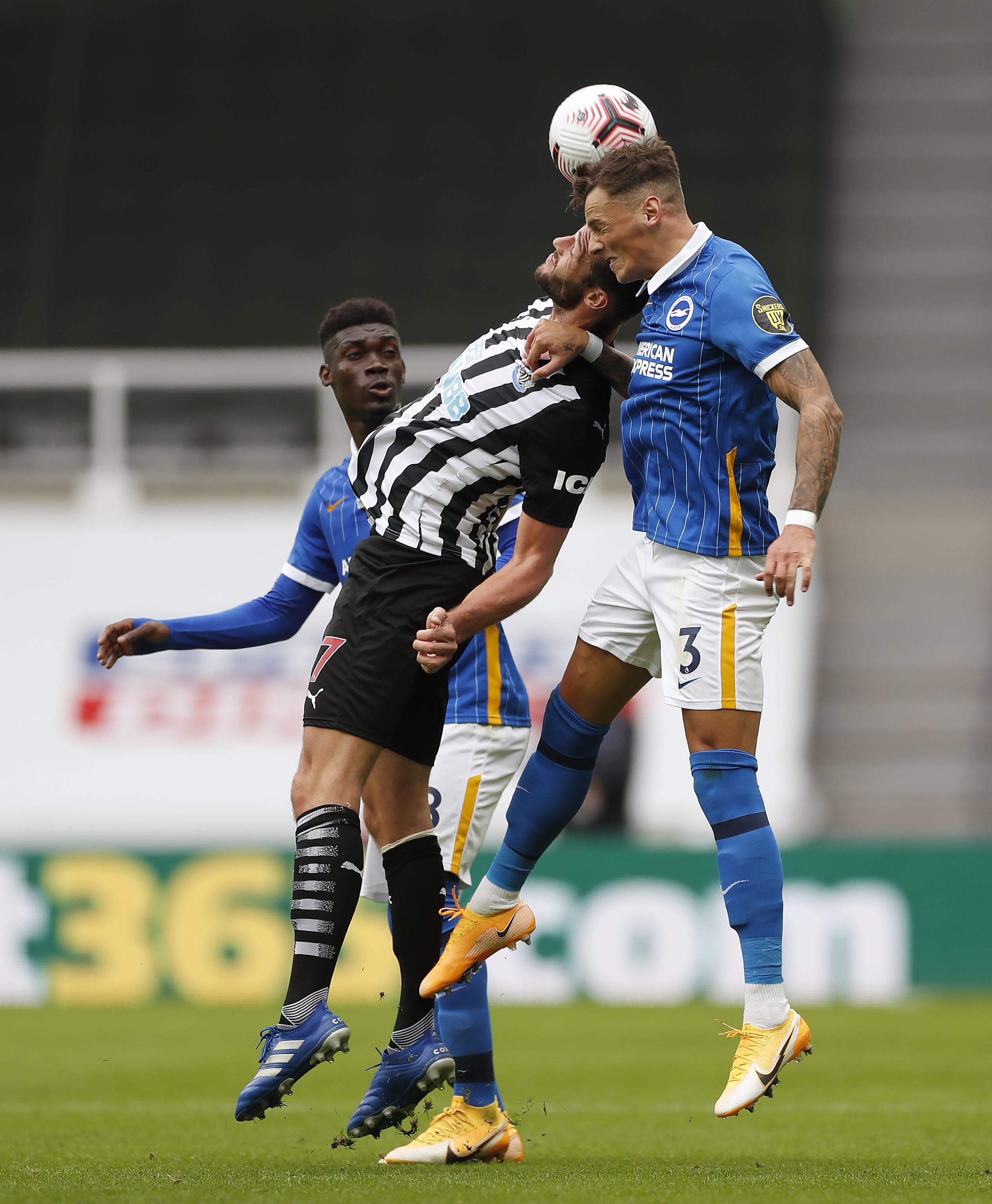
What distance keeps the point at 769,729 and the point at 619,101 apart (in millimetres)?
9173

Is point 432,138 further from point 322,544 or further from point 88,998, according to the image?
point 322,544

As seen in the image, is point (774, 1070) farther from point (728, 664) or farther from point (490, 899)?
point (728, 664)

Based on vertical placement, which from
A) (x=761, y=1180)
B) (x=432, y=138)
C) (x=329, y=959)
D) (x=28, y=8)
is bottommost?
(x=761, y=1180)

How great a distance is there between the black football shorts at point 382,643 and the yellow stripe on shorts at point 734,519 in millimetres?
678

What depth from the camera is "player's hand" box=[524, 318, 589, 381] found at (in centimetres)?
430

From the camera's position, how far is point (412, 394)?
12.2 metres

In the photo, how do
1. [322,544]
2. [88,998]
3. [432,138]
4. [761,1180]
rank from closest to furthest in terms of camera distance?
[761,1180] < [322,544] < [88,998] < [432,138]

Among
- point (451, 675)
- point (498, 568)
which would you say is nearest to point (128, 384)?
point (498, 568)

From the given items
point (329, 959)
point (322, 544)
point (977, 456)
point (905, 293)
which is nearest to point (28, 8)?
point (905, 293)

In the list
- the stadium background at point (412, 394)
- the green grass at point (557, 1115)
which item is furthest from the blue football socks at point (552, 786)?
the stadium background at point (412, 394)

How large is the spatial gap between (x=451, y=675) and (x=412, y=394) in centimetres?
733

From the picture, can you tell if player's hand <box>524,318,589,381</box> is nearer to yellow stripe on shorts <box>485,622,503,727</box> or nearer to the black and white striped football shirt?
the black and white striped football shirt

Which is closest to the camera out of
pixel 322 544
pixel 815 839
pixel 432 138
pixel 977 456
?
pixel 322 544

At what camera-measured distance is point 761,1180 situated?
3996mm
